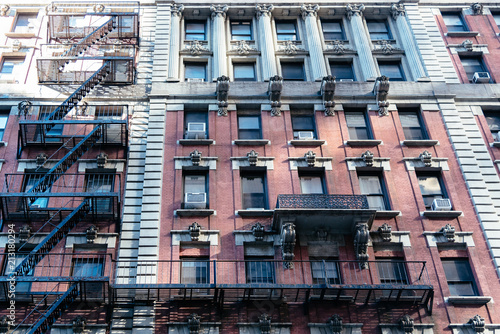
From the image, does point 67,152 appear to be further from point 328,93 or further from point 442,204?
point 442,204

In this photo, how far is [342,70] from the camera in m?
34.2

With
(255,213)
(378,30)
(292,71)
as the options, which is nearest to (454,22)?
(378,30)

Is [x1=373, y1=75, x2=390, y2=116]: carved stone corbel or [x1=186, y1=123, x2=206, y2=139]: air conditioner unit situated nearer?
[x1=186, y1=123, x2=206, y2=139]: air conditioner unit

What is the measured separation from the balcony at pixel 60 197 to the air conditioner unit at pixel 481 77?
1894 centimetres

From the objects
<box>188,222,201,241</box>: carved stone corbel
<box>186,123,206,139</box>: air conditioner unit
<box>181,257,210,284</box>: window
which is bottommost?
<box>181,257,210,284</box>: window

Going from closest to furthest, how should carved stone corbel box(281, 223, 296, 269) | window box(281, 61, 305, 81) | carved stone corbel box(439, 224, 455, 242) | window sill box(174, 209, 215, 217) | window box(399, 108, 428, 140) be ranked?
carved stone corbel box(281, 223, 296, 269), carved stone corbel box(439, 224, 455, 242), window sill box(174, 209, 215, 217), window box(399, 108, 428, 140), window box(281, 61, 305, 81)

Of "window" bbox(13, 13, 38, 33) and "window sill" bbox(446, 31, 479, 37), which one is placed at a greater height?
"window" bbox(13, 13, 38, 33)

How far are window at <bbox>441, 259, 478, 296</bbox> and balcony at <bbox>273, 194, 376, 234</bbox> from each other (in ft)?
11.9

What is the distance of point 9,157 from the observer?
29.0 meters

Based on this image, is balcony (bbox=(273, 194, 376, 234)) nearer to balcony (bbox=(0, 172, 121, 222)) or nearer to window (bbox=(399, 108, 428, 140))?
window (bbox=(399, 108, 428, 140))

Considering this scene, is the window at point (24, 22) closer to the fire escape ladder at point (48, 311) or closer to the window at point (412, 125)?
the fire escape ladder at point (48, 311)

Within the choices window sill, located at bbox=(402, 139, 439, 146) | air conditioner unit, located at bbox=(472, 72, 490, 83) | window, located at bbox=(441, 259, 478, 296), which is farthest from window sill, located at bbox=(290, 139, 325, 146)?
air conditioner unit, located at bbox=(472, 72, 490, 83)

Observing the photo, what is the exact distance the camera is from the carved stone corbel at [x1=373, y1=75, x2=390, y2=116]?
3114cm

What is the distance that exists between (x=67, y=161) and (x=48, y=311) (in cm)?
774
